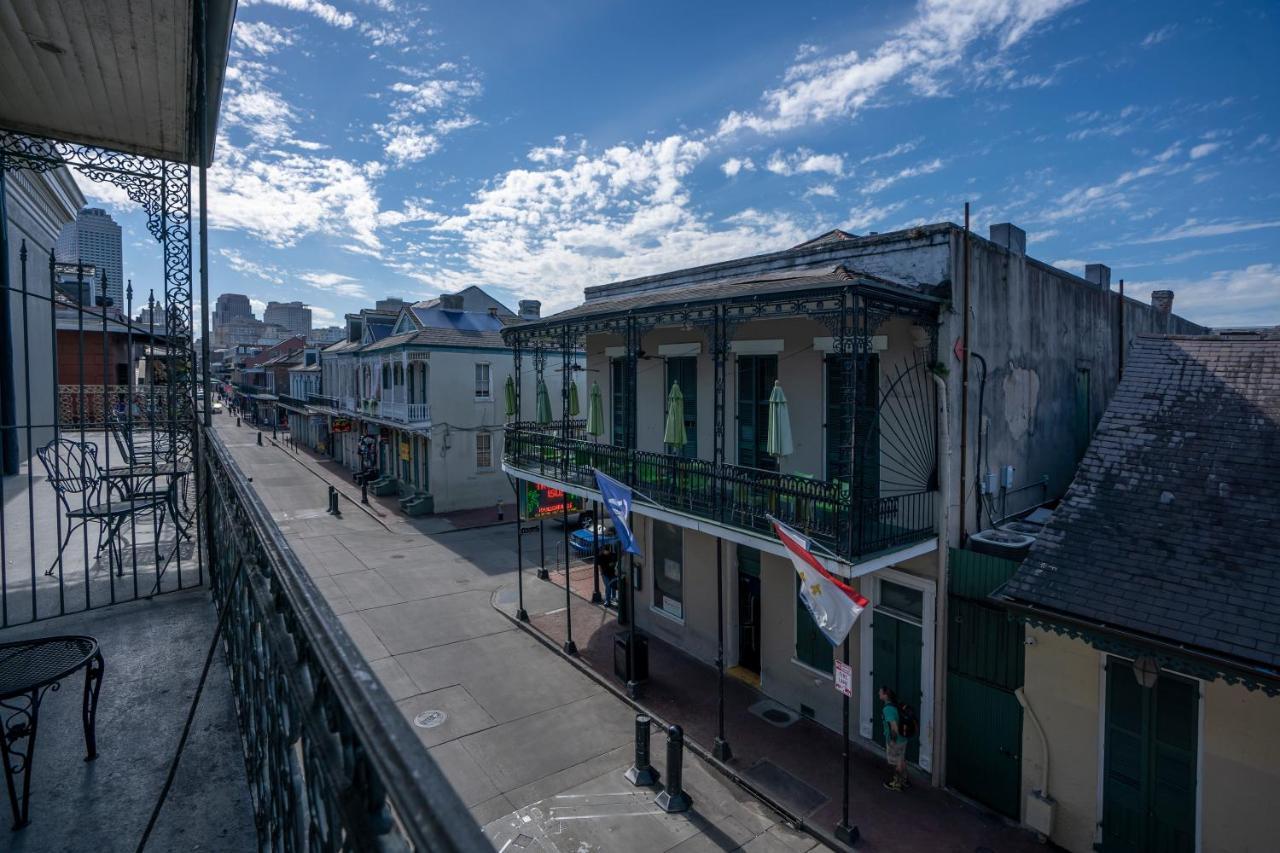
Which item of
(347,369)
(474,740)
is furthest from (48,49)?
(347,369)

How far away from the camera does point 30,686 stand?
282cm

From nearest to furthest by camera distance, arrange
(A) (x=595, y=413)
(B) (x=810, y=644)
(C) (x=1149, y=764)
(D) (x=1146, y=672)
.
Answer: (D) (x=1146, y=672), (C) (x=1149, y=764), (B) (x=810, y=644), (A) (x=595, y=413)

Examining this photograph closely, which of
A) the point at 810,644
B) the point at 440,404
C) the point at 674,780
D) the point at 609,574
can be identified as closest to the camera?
the point at 674,780

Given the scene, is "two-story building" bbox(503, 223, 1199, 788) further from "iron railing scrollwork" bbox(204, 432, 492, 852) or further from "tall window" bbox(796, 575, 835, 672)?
"iron railing scrollwork" bbox(204, 432, 492, 852)

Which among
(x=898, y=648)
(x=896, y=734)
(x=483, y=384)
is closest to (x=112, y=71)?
(x=898, y=648)

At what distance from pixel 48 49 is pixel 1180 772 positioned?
1302cm

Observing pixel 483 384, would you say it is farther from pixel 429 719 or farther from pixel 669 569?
pixel 429 719

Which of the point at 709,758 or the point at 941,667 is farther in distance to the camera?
the point at 709,758

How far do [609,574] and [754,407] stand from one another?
6.66 metres

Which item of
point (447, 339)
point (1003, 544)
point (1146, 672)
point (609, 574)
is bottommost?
point (609, 574)

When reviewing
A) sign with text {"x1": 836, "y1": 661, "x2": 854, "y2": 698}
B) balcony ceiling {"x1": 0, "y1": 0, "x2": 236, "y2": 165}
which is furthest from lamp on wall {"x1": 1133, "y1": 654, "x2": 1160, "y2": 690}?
balcony ceiling {"x1": 0, "y1": 0, "x2": 236, "y2": 165}

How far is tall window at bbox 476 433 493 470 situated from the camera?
92.5 ft

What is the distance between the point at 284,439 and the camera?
5319cm

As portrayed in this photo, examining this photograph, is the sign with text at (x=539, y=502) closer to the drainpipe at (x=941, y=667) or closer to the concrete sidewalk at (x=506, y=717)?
the concrete sidewalk at (x=506, y=717)
